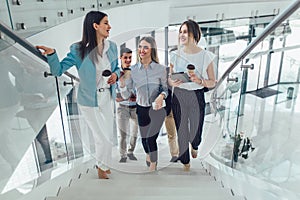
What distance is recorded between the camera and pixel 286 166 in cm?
288

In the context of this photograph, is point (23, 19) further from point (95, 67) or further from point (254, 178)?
point (254, 178)

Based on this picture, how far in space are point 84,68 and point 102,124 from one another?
51 centimetres

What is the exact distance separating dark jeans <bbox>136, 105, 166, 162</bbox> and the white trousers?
0.26 metres

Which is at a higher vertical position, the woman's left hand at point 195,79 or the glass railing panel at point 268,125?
the woman's left hand at point 195,79

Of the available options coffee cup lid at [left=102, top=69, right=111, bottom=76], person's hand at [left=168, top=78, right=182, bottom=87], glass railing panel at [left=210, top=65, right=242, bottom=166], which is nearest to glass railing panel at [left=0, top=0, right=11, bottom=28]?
coffee cup lid at [left=102, top=69, right=111, bottom=76]

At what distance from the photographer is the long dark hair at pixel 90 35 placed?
6.83 feet

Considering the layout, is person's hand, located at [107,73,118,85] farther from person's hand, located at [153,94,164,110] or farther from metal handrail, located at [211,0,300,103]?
metal handrail, located at [211,0,300,103]

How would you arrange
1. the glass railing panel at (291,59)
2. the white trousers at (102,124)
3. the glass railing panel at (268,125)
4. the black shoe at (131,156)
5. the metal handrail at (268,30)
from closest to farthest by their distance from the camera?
the metal handrail at (268,30) < the white trousers at (102,124) < the glass railing panel at (268,125) < the black shoe at (131,156) < the glass railing panel at (291,59)

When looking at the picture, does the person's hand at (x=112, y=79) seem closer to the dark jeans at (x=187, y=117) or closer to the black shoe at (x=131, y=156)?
the dark jeans at (x=187, y=117)

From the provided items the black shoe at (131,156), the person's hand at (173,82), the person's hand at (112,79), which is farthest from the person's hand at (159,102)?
the black shoe at (131,156)

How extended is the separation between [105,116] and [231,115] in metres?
1.75

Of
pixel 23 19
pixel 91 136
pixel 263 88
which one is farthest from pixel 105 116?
pixel 263 88

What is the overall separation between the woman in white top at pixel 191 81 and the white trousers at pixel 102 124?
556 millimetres

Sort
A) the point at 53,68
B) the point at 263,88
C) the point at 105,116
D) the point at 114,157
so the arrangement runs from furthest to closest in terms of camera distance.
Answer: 1. the point at 263,88
2. the point at 114,157
3. the point at 105,116
4. the point at 53,68
